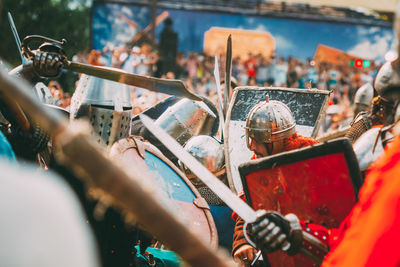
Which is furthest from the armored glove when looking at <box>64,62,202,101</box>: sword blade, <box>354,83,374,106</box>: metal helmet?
<box>354,83,374,106</box>: metal helmet

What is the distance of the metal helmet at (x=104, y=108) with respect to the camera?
7.99 feet

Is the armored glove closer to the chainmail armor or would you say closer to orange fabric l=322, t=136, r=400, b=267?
orange fabric l=322, t=136, r=400, b=267

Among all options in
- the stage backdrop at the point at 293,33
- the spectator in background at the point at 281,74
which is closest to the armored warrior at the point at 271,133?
the spectator in background at the point at 281,74

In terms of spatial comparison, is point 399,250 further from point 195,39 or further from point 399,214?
point 195,39

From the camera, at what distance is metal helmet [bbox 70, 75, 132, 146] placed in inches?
95.9

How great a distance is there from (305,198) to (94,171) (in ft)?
4.67

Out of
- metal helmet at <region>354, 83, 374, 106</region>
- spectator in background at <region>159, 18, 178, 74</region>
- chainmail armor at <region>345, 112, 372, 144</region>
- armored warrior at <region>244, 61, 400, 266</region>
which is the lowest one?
spectator in background at <region>159, 18, 178, 74</region>

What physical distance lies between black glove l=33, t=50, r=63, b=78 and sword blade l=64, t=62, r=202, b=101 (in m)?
0.08

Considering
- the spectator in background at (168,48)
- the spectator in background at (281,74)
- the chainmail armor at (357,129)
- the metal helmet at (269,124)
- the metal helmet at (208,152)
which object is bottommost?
the spectator in background at (281,74)

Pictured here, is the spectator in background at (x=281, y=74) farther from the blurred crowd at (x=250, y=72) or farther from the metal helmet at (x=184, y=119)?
the metal helmet at (x=184, y=119)

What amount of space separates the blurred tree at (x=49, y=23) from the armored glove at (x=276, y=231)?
6.97 feet

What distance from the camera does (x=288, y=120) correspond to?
3107 mm

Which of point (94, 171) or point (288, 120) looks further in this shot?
point (288, 120)

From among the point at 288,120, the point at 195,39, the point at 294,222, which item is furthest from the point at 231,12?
the point at 294,222
